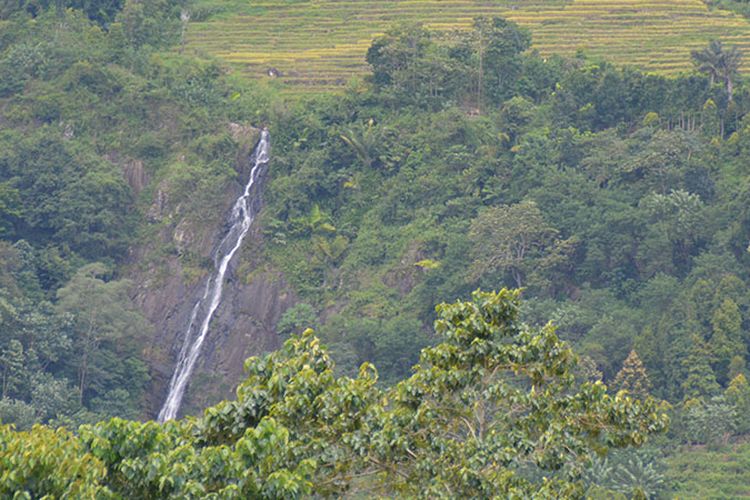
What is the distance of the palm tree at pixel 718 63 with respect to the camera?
40.2m

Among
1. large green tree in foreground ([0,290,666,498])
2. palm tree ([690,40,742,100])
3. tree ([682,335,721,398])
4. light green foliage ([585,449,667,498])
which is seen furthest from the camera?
palm tree ([690,40,742,100])

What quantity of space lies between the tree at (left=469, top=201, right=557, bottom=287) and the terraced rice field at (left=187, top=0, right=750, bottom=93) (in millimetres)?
9303

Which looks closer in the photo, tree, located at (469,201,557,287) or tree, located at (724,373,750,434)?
tree, located at (724,373,750,434)

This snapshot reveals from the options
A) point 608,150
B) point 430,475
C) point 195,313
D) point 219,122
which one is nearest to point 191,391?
point 195,313

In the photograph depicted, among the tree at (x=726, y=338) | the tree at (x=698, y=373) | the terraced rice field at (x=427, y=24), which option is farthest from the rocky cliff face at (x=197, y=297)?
the tree at (x=726, y=338)

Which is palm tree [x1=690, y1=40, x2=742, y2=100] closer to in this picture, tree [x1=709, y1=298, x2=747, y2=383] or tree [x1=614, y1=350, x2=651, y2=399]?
tree [x1=709, y1=298, x2=747, y2=383]

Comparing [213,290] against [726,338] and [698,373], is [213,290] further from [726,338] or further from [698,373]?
[726,338]

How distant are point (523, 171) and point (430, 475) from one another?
2529cm

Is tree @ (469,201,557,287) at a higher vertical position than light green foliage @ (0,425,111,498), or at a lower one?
lower

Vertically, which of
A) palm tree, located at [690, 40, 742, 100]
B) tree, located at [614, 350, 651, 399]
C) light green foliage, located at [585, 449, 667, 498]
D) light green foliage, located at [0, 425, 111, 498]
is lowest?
light green foliage, located at [585, 449, 667, 498]

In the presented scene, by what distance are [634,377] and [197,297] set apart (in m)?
12.4

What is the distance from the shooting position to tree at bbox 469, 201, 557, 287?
1438 inches

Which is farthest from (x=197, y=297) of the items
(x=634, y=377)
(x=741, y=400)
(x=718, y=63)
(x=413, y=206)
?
→ (x=718, y=63)

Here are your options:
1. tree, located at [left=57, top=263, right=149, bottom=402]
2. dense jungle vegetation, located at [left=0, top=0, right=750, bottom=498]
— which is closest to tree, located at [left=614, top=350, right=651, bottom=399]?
dense jungle vegetation, located at [left=0, top=0, right=750, bottom=498]
